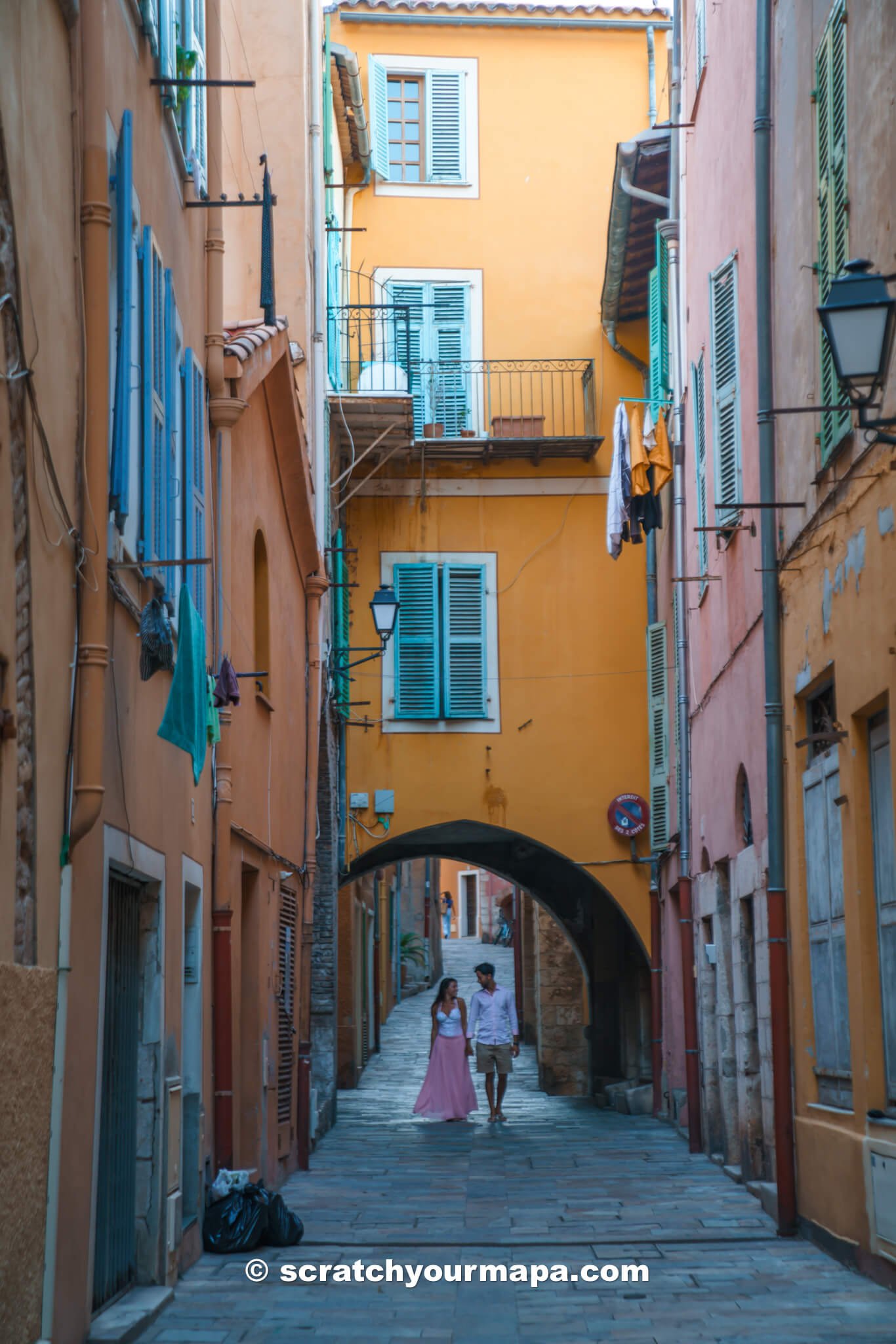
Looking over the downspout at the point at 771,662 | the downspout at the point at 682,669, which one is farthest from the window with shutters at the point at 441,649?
the downspout at the point at 771,662

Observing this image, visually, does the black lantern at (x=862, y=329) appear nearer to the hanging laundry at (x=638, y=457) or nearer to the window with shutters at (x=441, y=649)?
the hanging laundry at (x=638, y=457)

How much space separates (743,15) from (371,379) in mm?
7174

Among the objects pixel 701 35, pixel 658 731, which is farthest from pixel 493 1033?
pixel 701 35

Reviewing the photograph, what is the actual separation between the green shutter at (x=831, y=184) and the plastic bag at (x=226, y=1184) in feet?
16.5

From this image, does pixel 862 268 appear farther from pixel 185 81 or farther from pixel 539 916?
pixel 539 916

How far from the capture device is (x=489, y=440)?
1889 cm

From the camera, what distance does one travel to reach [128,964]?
290 inches

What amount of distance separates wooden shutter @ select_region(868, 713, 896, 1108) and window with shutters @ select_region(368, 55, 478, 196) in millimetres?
14046

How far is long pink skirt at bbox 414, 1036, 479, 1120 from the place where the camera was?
17.6 m

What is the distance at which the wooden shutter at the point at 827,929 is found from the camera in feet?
27.9

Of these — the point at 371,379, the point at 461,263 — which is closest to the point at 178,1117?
the point at 371,379

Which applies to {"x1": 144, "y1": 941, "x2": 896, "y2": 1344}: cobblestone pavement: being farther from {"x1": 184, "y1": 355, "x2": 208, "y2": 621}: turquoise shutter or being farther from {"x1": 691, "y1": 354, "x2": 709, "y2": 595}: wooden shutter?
{"x1": 691, "y1": 354, "x2": 709, "y2": 595}: wooden shutter

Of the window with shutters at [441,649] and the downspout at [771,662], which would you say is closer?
the downspout at [771,662]

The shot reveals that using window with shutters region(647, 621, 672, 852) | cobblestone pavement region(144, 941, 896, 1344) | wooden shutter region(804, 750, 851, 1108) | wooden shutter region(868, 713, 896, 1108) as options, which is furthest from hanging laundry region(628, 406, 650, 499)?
wooden shutter region(868, 713, 896, 1108)
